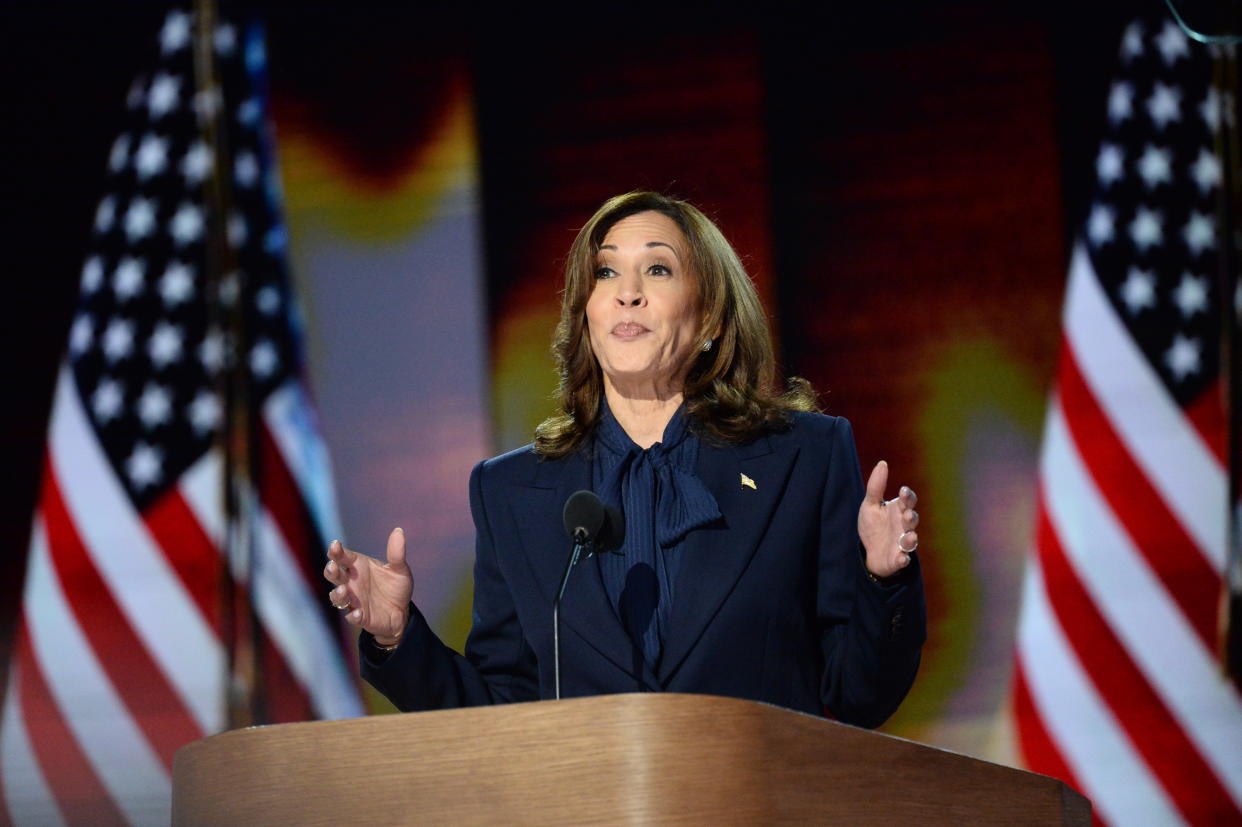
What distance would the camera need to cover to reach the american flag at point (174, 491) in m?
Result: 4.10

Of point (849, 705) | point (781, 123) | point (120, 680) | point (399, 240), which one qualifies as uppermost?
point (781, 123)

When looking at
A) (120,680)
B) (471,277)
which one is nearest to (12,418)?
(120,680)

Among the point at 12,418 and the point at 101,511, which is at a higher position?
the point at 12,418

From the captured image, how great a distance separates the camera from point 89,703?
4.14 m

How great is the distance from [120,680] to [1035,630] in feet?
8.50

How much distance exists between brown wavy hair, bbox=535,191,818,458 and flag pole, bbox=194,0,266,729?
194cm

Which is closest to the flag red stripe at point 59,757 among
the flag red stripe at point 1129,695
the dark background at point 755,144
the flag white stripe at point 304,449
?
the dark background at point 755,144

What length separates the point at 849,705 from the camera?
2111 mm

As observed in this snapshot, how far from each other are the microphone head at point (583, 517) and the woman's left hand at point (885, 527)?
0.35 metres

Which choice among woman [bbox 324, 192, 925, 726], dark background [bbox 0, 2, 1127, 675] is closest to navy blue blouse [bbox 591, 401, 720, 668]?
woman [bbox 324, 192, 925, 726]

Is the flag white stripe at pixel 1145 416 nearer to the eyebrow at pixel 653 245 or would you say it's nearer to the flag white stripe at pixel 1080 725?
the flag white stripe at pixel 1080 725

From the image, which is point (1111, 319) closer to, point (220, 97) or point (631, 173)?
point (631, 173)

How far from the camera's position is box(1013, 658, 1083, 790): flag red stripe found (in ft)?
12.1

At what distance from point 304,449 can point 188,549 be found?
0.45m
